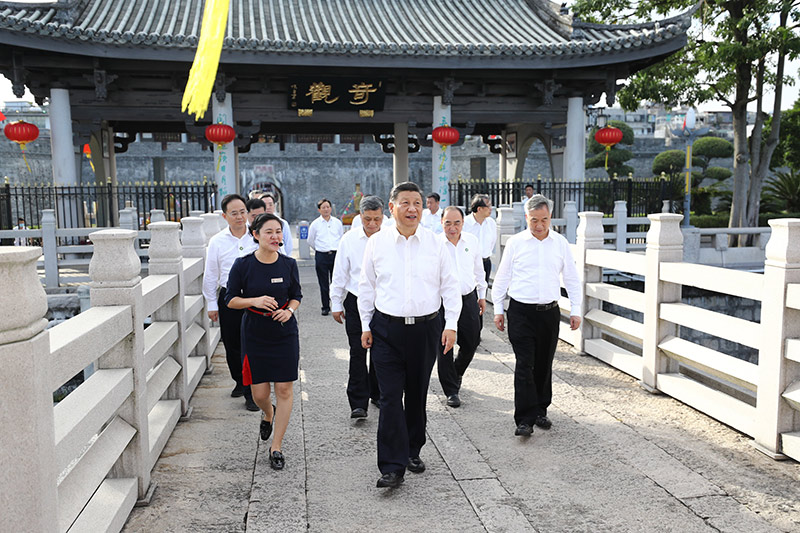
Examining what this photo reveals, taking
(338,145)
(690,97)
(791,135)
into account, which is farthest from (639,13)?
(338,145)

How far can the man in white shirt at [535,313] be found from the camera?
442 cm

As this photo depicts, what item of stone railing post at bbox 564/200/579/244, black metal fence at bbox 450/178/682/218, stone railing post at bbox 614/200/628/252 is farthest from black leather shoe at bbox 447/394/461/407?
black metal fence at bbox 450/178/682/218

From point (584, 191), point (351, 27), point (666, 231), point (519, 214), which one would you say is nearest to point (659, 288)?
point (666, 231)

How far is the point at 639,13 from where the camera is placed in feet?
48.6

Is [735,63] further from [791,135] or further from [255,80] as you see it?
[255,80]

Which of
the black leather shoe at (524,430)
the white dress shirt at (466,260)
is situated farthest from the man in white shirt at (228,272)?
the black leather shoe at (524,430)

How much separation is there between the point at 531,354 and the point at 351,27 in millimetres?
10806

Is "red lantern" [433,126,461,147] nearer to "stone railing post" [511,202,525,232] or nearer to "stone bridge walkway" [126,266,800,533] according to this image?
"stone railing post" [511,202,525,232]

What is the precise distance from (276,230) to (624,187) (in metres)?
10.2

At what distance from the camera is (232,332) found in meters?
5.03

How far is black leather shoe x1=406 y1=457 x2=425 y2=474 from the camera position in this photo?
386 centimetres

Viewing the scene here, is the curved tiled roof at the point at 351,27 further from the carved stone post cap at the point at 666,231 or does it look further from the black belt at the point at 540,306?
the black belt at the point at 540,306

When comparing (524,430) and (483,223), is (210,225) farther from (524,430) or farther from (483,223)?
(524,430)

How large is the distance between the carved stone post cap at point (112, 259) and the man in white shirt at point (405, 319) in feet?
4.15
